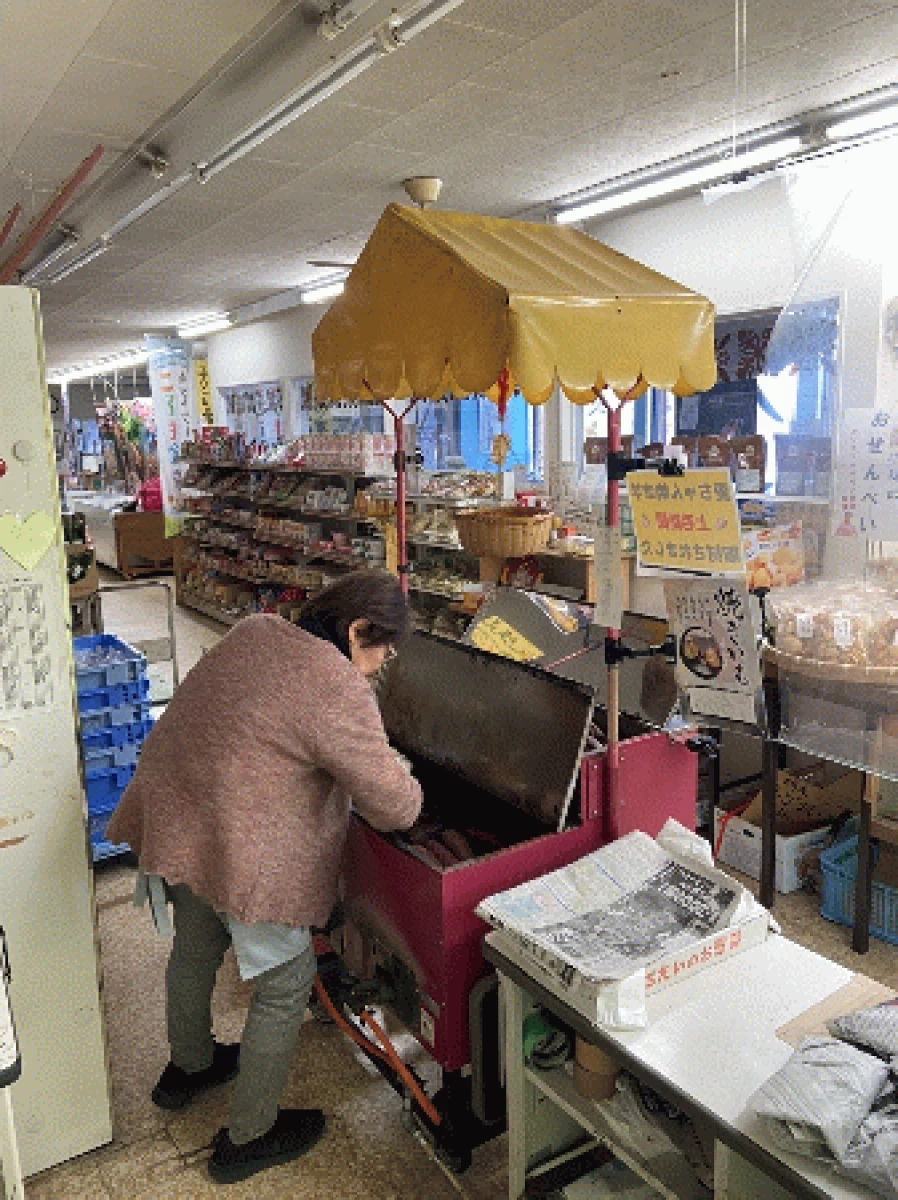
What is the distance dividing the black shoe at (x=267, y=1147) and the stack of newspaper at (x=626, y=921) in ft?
3.35

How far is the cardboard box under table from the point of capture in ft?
7.36

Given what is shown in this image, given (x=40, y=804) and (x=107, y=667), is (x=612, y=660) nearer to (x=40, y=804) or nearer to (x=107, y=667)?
(x=40, y=804)

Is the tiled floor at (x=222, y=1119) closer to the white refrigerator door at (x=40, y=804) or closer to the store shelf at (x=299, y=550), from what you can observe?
the white refrigerator door at (x=40, y=804)

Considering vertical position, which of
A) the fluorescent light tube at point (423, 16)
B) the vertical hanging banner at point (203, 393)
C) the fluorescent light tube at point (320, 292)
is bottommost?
the vertical hanging banner at point (203, 393)

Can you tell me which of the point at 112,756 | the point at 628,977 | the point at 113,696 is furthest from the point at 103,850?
the point at 628,977

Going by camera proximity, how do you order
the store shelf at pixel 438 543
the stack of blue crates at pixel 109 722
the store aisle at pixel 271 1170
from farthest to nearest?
the store shelf at pixel 438 543
the stack of blue crates at pixel 109 722
the store aisle at pixel 271 1170

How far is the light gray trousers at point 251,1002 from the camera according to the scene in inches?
95.3

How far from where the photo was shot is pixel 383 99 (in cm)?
412

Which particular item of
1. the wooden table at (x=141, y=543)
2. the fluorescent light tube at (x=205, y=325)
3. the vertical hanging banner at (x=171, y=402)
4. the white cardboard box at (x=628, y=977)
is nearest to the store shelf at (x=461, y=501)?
the white cardboard box at (x=628, y=977)

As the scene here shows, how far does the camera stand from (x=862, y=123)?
4.32 meters

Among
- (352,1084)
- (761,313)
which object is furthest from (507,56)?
(352,1084)

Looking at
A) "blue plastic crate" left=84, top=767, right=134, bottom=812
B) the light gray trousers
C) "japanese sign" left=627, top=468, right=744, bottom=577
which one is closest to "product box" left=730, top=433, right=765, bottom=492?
"japanese sign" left=627, top=468, right=744, bottom=577

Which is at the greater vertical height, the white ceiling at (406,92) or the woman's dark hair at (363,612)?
the white ceiling at (406,92)

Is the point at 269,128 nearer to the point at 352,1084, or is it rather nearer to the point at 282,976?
the point at 282,976
